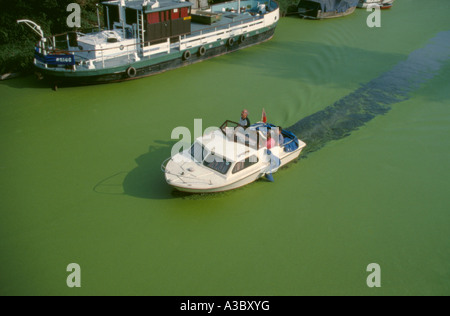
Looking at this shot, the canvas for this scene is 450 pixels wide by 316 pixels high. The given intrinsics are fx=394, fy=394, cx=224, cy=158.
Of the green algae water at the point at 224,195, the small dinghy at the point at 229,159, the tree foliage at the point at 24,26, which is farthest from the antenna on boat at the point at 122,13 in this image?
the small dinghy at the point at 229,159

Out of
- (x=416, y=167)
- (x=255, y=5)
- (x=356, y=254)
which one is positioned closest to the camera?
(x=356, y=254)

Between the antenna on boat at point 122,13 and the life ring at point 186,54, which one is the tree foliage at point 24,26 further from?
the life ring at point 186,54

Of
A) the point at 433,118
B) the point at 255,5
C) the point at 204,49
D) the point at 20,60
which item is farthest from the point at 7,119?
the point at 255,5

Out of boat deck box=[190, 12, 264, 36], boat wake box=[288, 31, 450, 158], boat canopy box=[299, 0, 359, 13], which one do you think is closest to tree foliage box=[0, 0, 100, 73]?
boat deck box=[190, 12, 264, 36]

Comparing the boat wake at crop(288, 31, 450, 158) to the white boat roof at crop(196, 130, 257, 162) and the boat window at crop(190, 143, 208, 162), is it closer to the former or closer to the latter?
the white boat roof at crop(196, 130, 257, 162)

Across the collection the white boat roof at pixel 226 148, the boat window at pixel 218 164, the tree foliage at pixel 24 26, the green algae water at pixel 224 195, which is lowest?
the green algae water at pixel 224 195

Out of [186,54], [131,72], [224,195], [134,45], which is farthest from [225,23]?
[224,195]
